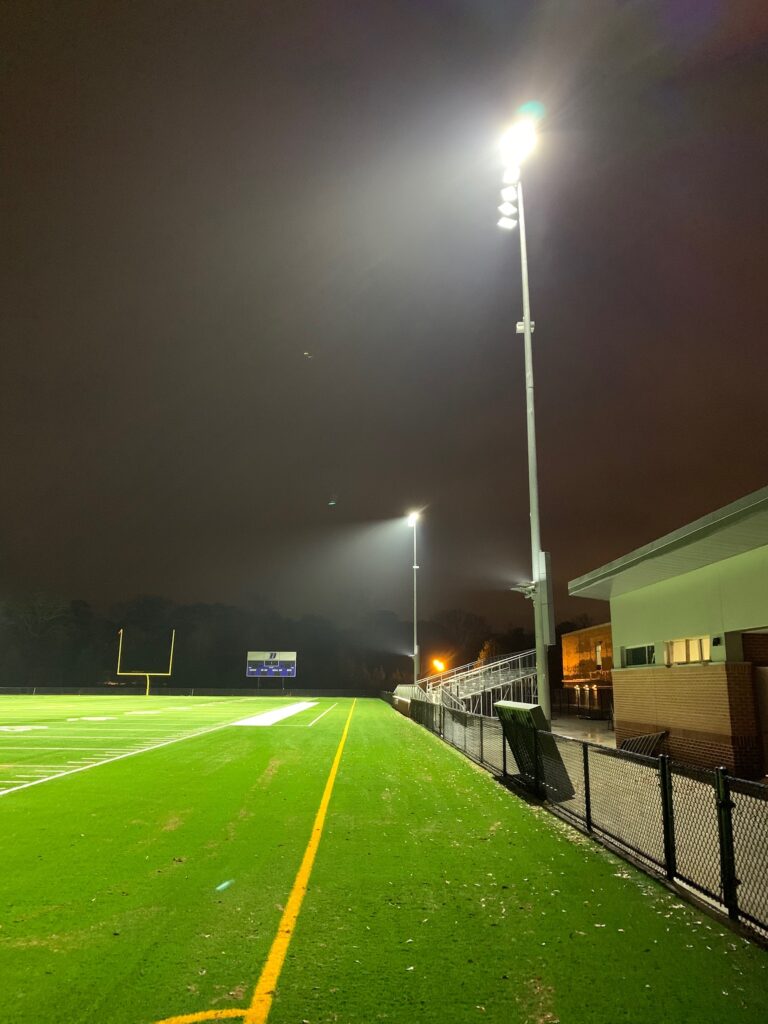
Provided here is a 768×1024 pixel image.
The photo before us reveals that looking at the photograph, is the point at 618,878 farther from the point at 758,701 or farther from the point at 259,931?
the point at 758,701

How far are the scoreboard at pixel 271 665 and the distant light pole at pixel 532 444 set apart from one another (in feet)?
248

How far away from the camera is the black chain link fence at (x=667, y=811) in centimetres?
553

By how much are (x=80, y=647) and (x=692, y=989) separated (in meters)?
131

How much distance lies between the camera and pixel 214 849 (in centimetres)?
767

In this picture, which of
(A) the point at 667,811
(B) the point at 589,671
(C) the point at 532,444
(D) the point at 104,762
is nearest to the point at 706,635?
(C) the point at 532,444

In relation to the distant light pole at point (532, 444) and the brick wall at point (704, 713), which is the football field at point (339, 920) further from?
the brick wall at point (704, 713)

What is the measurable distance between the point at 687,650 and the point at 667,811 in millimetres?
9848

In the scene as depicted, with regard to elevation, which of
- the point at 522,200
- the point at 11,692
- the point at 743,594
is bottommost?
the point at 11,692

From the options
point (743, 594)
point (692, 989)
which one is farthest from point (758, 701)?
point (692, 989)

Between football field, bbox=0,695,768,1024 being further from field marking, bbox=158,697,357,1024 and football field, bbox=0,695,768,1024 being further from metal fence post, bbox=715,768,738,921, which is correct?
metal fence post, bbox=715,768,738,921

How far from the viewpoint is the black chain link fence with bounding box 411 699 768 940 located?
5.53 metres

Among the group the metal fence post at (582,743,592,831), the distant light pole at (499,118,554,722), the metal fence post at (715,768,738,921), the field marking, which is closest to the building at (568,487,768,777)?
the distant light pole at (499,118,554,722)

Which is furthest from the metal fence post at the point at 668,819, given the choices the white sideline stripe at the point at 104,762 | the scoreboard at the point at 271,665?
the scoreboard at the point at 271,665

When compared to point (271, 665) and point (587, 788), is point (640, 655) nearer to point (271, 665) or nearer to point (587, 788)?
point (587, 788)
